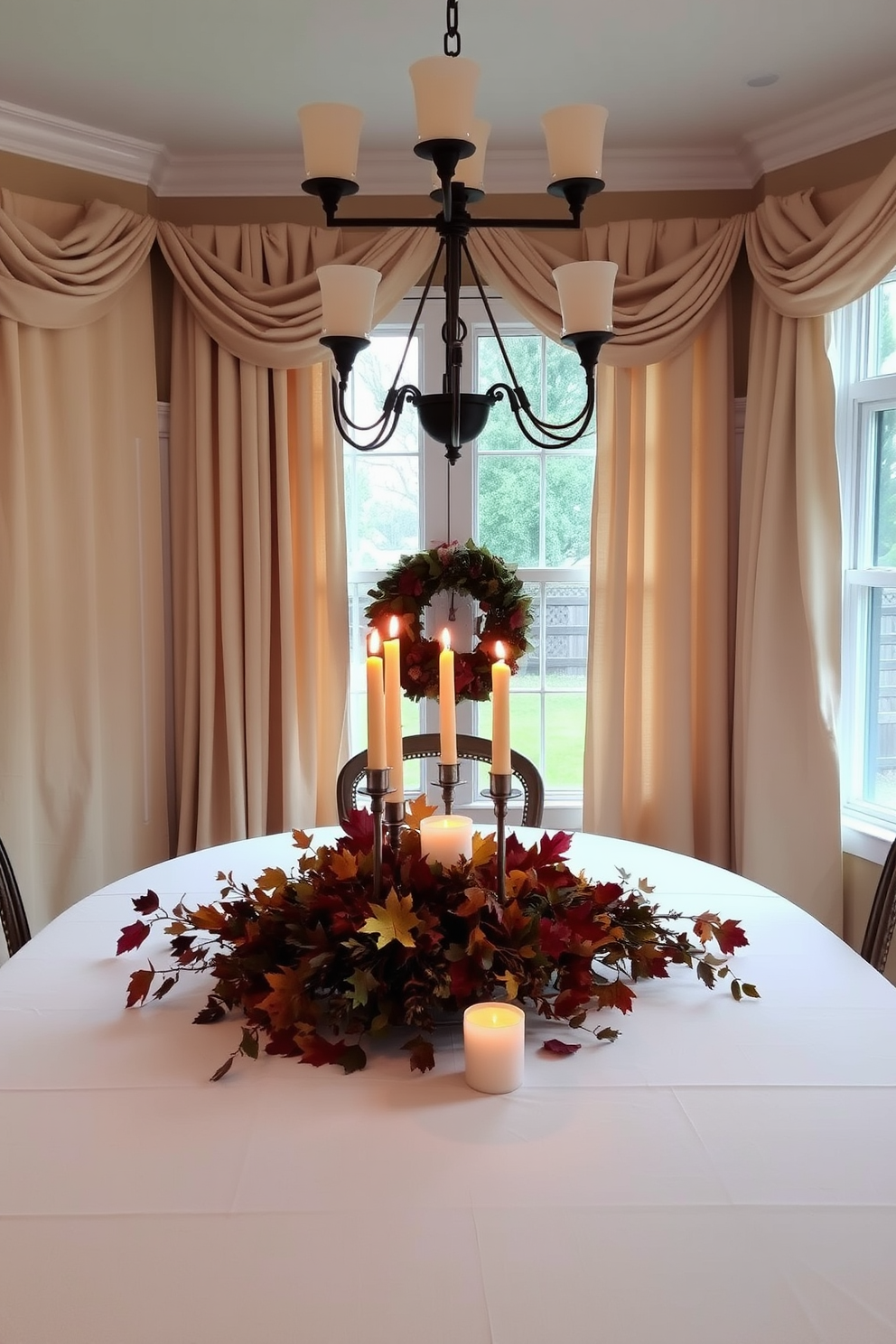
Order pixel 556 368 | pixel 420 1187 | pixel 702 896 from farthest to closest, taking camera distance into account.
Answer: pixel 556 368 < pixel 702 896 < pixel 420 1187

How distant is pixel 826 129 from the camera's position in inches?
118

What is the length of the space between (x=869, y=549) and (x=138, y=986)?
2520mm

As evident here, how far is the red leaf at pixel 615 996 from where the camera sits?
4.41ft

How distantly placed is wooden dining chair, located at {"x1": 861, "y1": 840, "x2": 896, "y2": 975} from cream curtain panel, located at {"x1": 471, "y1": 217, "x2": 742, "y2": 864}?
1.42m

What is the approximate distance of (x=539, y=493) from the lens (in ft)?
11.6

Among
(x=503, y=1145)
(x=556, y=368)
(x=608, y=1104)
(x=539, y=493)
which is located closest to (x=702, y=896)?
(x=608, y=1104)

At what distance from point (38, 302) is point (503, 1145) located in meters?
2.63

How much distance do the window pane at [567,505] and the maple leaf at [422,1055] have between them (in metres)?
2.46

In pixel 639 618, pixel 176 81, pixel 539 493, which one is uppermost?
pixel 176 81

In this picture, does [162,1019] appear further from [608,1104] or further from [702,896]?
[702,896]

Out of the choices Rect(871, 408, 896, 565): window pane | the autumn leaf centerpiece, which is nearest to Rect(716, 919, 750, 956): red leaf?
the autumn leaf centerpiece

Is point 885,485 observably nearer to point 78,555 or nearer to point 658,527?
point 658,527

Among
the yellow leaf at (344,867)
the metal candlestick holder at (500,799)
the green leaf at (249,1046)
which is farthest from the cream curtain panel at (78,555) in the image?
the metal candlestick holder at (500,799)

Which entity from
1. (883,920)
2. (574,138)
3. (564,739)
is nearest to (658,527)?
(564,739)
